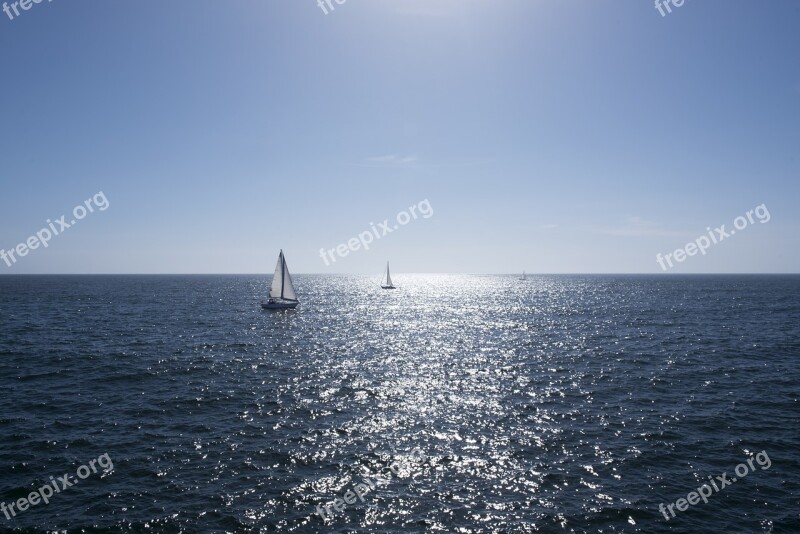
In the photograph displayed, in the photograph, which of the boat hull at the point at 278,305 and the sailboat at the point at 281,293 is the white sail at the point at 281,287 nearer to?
the sailboat at the point at 281,293

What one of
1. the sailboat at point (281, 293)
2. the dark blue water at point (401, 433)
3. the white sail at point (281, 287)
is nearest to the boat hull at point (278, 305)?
the sailboat at point (281, 293)

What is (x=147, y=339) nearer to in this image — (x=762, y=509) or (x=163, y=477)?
(x=163, y=477)

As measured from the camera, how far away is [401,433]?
1075 inches

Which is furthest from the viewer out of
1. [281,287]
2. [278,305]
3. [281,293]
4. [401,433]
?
[281,293]

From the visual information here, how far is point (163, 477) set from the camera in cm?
2148

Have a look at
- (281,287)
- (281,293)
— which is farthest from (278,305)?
(281,287)

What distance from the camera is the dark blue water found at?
18.8 m

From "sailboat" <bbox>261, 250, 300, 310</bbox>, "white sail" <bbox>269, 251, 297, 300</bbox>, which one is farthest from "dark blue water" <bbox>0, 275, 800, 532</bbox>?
"white sail" <bbox>269, 251, 297, 300</bbox>

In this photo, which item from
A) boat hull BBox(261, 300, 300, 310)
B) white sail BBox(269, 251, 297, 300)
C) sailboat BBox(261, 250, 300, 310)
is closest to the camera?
boat hull BBox(261, 300, 300, 310)

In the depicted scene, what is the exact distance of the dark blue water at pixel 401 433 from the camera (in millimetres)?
18844

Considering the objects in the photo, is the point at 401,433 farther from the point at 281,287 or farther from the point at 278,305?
the point at 281,287

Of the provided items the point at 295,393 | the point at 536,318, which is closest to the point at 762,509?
the point at 295,393

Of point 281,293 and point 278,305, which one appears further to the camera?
point 281,293

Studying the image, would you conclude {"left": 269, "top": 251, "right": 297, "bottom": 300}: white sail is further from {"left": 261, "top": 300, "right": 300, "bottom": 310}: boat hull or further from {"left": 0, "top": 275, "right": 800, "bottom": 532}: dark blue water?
{"left": 0, "top": 275, "right": 800, "bottom": 532}: dark blue water
